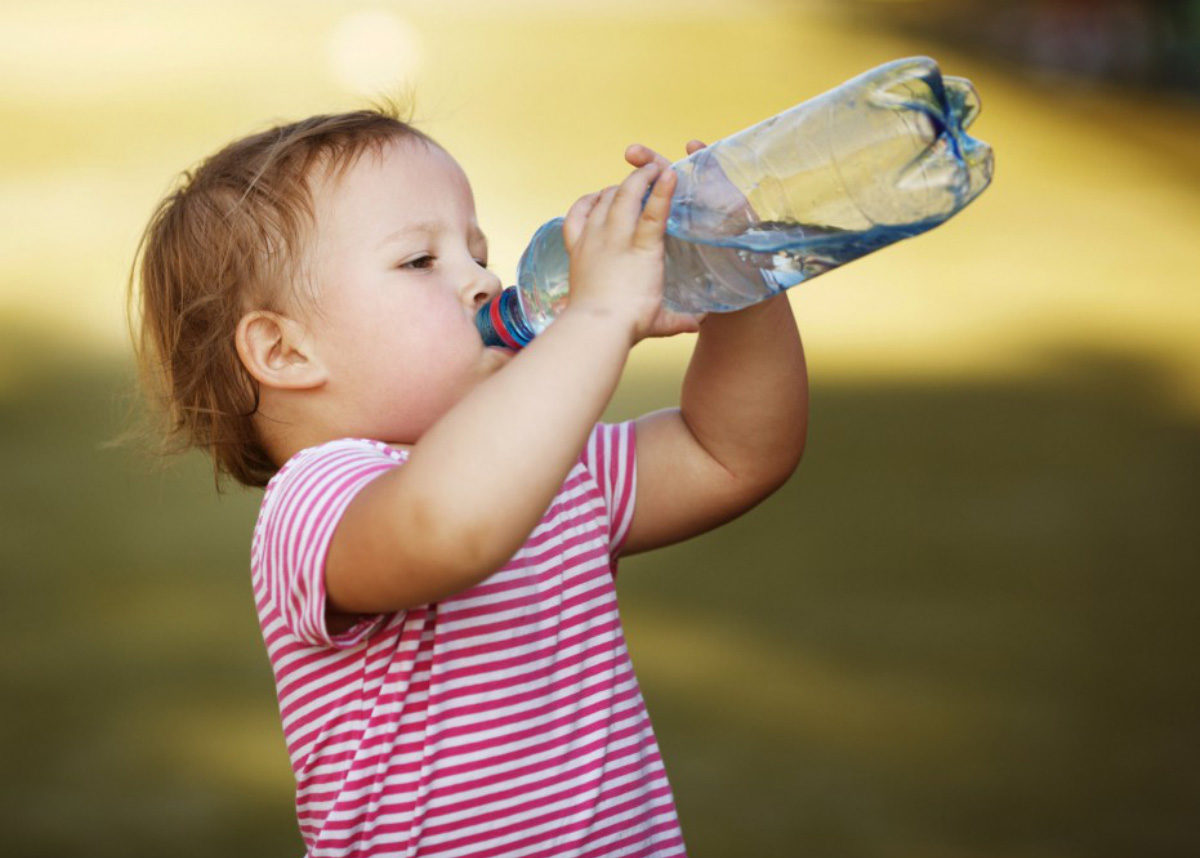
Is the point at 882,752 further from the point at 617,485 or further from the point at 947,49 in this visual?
the point at 947,49

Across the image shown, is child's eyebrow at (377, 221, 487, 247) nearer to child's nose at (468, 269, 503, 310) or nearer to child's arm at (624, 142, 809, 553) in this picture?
child's nose at (468, 269, 503, 310)

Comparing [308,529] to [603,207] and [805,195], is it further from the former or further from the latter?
[805,195]

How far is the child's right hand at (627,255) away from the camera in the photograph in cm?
93

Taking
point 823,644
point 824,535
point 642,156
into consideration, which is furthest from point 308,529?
point 824,535

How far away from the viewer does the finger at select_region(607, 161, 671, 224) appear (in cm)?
95

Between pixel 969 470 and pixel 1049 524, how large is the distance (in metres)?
0.22

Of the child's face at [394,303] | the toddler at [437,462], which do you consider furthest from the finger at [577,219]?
the child's face at [394,303]

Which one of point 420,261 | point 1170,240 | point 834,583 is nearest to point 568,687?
point 420,261

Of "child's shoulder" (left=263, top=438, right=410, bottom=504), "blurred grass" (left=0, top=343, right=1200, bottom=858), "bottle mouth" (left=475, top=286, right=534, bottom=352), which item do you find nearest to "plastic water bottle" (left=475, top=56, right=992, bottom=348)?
"bottle mouth" (left=475, top=286, right=534, bottom=352)

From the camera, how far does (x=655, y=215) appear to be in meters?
0.94

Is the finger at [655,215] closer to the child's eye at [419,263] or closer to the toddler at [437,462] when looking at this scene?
the toddler at [437,462]

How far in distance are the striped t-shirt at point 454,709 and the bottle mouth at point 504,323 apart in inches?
4.0

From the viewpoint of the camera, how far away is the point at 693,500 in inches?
47.0

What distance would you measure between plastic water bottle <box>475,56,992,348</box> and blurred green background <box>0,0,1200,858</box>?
3.04 feet
